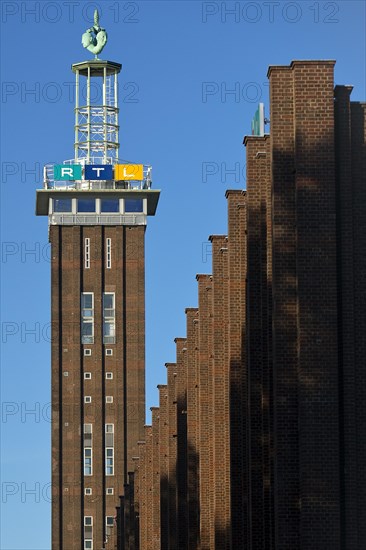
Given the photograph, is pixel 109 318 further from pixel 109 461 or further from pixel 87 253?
pixel 109 461

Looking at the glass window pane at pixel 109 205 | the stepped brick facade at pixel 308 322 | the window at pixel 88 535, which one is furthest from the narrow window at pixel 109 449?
the stepped brick facade at pixel 308 322

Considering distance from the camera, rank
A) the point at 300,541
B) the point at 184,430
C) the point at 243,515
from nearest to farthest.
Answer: the point at 300,541 → the point at 243,515 → the point at 184,430

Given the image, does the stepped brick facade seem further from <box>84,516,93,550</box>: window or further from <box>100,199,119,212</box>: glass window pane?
<box>100,199,119,212</box>: glass window pane

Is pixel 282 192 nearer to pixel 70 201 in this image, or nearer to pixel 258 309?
pixel 258 309

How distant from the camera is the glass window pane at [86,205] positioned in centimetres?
13412

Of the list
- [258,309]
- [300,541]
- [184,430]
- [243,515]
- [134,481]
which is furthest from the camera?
[134,481]

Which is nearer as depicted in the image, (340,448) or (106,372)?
(340,448)

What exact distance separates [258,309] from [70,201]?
3485 inches

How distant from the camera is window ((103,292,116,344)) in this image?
134m

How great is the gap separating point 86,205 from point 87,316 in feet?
25.6

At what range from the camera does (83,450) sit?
428ft

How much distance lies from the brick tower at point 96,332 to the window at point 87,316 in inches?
2.8

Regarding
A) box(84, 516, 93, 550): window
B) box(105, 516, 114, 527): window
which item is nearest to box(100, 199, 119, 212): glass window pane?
box(105, 516, 114, 527): window

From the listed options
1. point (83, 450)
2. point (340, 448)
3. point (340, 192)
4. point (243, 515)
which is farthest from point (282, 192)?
point (83, 450)
